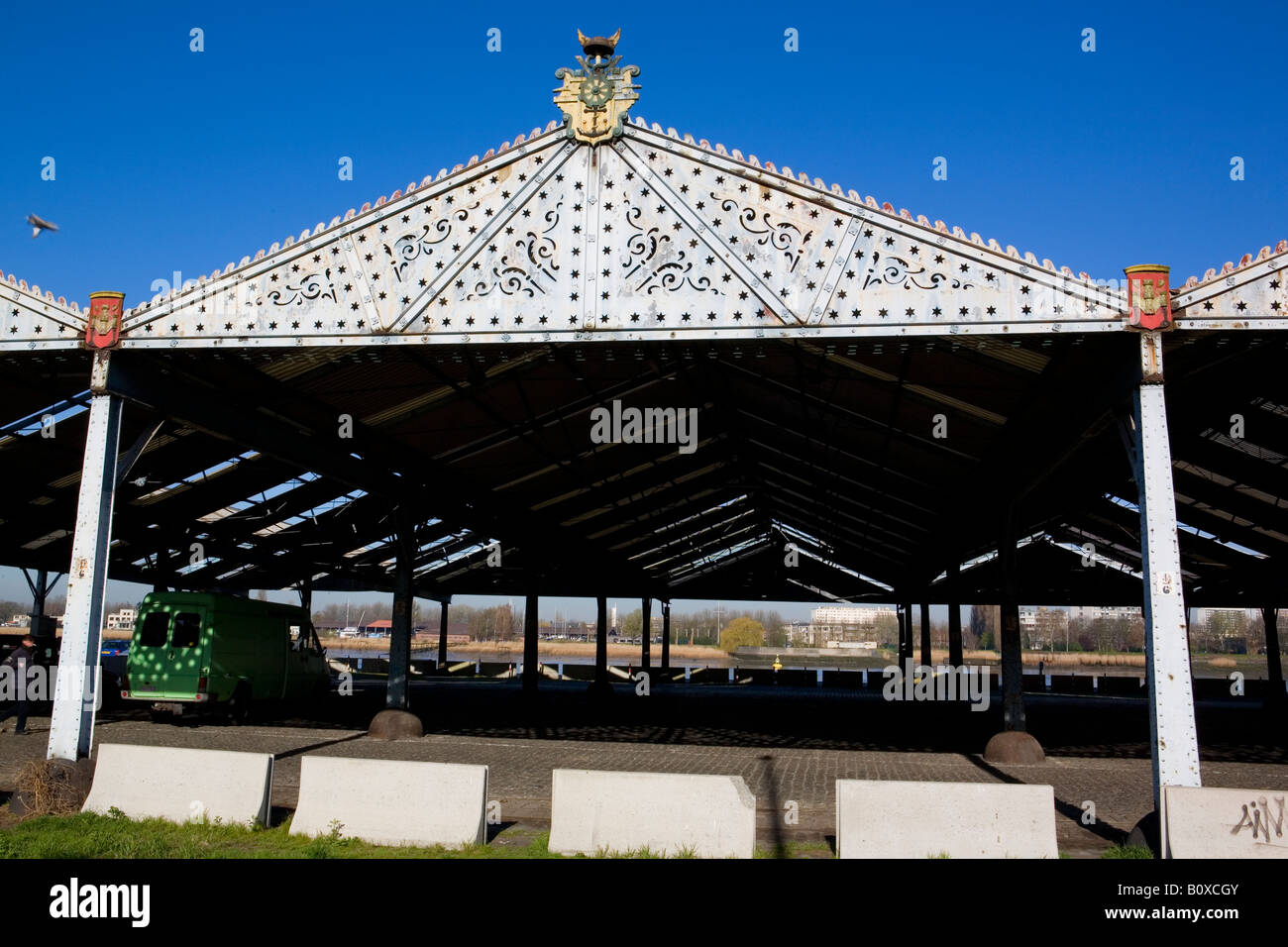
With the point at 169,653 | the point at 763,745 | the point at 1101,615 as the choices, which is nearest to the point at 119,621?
the point at 169,653

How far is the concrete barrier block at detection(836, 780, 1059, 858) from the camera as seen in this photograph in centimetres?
778

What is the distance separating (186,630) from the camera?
2023 centimetres

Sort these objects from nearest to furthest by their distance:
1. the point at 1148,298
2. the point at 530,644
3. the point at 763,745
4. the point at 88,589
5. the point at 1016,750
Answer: the point at 1148,298 → the point at 88,589 → the point at 1016,750 → the point at 763,745 → the point at 530,644

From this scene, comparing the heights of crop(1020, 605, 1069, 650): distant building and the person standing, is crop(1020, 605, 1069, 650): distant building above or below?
above

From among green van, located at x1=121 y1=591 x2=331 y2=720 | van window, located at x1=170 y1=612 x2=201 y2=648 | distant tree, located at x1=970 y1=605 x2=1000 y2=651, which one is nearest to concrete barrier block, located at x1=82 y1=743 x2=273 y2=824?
green van, located at x1=121 y1=591 x2=331 y2=720

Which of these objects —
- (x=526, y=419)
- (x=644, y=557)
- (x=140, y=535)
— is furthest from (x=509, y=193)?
(x=644, y=557)

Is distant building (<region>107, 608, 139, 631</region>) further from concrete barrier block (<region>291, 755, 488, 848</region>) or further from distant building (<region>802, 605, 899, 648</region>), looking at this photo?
concrete barrier block (<region>291, 755, 488, 848</region>)

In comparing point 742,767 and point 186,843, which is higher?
point 186,843

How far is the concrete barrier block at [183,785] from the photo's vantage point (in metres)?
9.12

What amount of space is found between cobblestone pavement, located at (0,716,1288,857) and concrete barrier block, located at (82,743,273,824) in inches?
33.3

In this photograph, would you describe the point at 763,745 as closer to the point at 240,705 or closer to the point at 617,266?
the point at 617,266

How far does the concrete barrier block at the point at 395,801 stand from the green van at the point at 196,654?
12.7 metres

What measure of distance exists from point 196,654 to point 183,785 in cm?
1180
